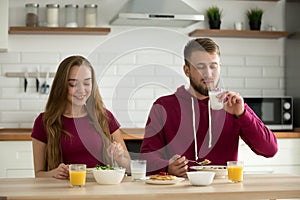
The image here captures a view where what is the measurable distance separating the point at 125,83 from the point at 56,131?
2.32m

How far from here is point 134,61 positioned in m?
5.38

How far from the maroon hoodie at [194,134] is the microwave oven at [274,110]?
212cm

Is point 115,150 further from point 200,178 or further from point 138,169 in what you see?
point 200,178

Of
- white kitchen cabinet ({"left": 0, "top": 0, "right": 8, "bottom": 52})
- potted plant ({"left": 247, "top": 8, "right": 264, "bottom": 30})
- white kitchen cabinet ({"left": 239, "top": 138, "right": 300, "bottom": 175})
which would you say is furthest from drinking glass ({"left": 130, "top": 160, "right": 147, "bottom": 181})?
potted plant ({"left": 247, "top": 8, "right": 264, "bottom": 30})

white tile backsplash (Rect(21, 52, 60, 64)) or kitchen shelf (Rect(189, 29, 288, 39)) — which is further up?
kitchen shelf (Rect(189, 29, 288, 39))

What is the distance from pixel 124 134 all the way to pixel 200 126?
170 cm

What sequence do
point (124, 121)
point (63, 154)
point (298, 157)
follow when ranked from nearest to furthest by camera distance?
point (63, 154) → point (298, 157) → point (124, 121)

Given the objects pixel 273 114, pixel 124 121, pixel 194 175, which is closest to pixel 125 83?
Answer: pixel 124 121

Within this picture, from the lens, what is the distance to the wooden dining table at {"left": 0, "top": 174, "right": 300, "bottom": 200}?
88.3 inches

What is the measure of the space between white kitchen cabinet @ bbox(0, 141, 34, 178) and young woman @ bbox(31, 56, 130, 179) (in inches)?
56.6

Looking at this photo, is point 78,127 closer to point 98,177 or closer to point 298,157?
point 98,177

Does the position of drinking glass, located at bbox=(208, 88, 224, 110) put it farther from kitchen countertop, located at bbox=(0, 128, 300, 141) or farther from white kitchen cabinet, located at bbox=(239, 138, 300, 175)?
white kitchen cabinet, located at bbox=(239, 138, 300, 175)

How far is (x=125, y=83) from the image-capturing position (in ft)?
17.7

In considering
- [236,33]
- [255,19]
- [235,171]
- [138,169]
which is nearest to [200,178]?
[235,171]
